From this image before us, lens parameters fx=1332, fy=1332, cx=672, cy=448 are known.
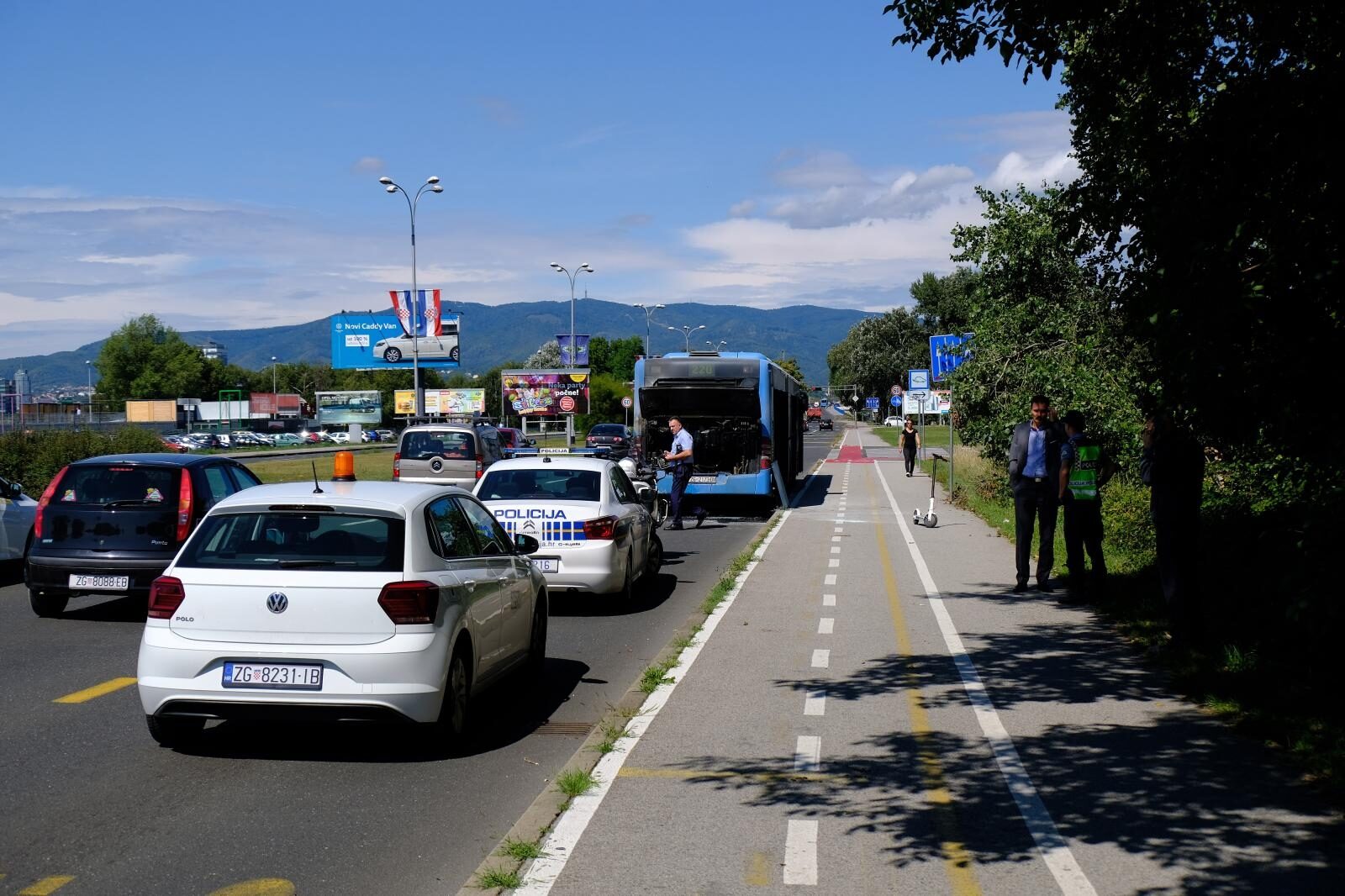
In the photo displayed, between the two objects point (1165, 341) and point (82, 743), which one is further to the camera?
point (82, 743)

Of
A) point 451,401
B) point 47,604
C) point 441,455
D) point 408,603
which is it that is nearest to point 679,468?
point 441,455

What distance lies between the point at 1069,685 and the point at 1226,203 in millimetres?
3563

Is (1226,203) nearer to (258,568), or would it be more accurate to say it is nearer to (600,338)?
(258,568)

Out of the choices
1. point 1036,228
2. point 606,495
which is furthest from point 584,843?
point 1036,228

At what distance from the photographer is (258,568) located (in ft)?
23.8

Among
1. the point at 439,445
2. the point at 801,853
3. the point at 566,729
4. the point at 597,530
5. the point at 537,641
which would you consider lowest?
the point at 566,729

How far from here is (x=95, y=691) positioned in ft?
30.3

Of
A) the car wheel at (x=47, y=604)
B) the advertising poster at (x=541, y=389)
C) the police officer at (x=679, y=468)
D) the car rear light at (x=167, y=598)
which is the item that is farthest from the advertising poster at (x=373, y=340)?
the car rear light at (x=167, y=598)

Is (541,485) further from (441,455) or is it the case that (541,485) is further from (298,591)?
(441,455)

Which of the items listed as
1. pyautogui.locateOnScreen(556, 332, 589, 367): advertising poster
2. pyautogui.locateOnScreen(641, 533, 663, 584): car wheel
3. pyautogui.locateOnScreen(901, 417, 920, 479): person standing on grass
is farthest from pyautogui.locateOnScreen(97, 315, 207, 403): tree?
pyautogui.locateOnScreen(641, 533, 663, 584): car wheel

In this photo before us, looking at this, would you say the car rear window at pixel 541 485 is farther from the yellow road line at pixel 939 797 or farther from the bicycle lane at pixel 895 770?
the yellow road line at pixel 939 797

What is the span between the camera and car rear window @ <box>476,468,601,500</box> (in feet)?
44.9

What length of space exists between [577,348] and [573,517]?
71968mm

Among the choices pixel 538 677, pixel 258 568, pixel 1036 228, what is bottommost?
→ pixel 538 677
